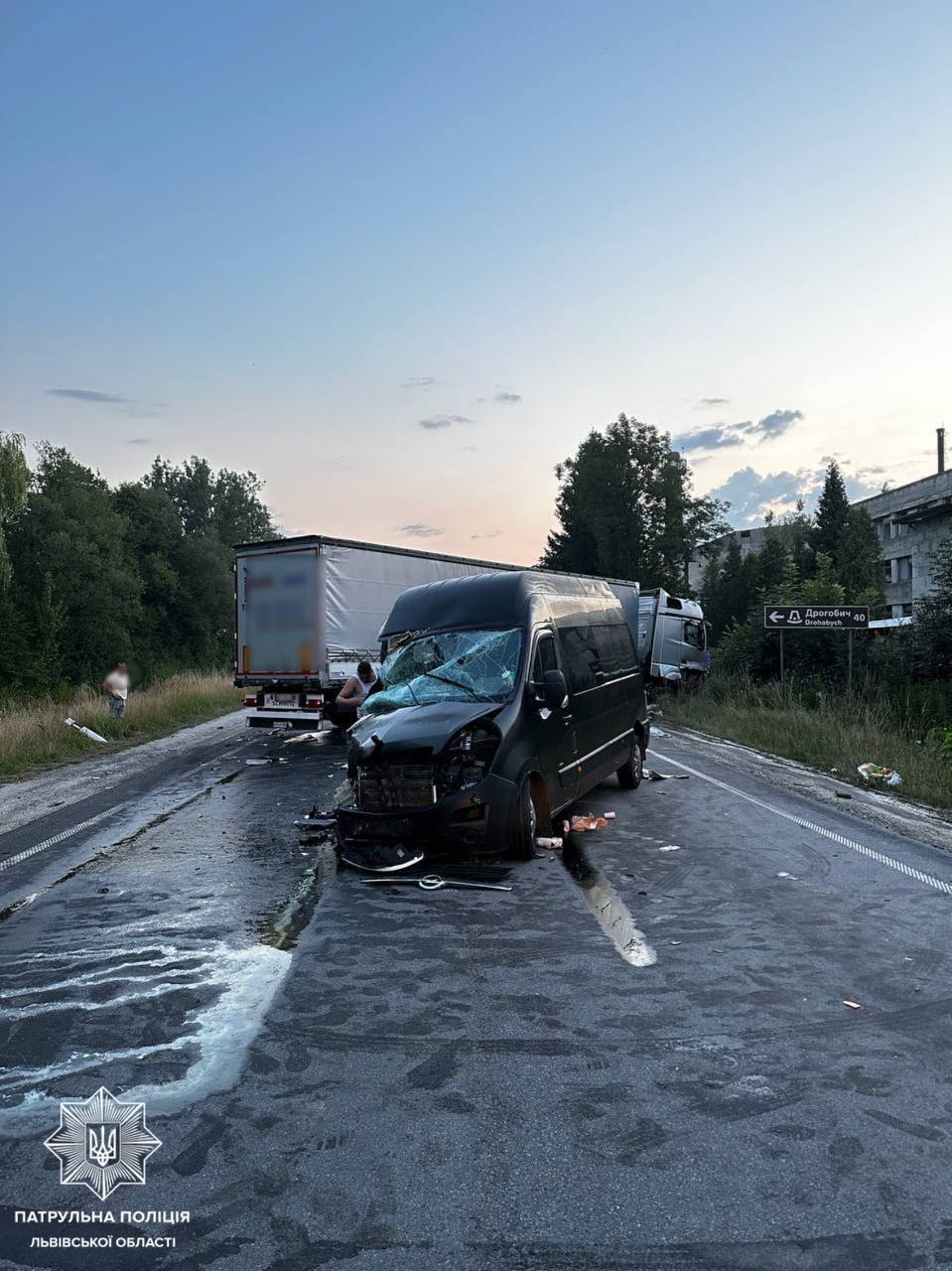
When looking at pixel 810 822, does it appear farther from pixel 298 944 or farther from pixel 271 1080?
pixel 271 1080

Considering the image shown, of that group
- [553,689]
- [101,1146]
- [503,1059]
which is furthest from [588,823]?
[101,1146]

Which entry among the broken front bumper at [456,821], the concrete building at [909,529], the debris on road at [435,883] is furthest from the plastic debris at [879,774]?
the concrete building at [909,529]

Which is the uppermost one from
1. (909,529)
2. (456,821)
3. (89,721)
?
(909,529)

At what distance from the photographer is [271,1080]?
3.86m

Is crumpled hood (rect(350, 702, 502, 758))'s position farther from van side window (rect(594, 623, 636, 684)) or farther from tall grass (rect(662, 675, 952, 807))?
tall grass (rect(662, 675, 952, 807))

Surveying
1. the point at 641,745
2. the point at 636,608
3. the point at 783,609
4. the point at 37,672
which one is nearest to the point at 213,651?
the point at 37,672

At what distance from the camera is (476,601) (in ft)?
30.7

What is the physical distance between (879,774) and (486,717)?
685cm

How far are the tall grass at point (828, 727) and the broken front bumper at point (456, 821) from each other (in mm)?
5848

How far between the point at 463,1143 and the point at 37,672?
4719cm

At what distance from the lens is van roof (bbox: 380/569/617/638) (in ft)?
29.8

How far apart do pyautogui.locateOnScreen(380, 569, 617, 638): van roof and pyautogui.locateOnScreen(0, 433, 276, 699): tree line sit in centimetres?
2361

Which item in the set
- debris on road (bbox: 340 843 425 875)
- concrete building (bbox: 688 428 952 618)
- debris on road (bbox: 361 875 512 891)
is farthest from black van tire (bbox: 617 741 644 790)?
concrete building (bbox: 688 428 952 618)

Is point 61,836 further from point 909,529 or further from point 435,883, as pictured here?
point 909,529
